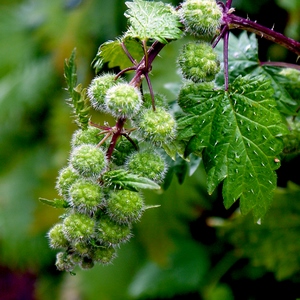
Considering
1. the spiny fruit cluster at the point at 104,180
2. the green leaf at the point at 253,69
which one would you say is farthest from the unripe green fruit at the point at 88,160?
the green leaf at the point at 253,69

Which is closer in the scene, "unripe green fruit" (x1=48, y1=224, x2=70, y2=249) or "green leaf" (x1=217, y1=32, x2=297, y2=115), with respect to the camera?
"unripe green fruit" (x1=48, y1=224, x2=70, y2=249)

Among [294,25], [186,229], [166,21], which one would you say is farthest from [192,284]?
[166,21]

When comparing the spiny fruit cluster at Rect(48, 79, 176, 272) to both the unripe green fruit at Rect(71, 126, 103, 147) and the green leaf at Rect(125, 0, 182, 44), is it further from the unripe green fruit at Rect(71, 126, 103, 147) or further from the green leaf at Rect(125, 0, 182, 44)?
the green leaf at Rect(125, 0, 182, 44)

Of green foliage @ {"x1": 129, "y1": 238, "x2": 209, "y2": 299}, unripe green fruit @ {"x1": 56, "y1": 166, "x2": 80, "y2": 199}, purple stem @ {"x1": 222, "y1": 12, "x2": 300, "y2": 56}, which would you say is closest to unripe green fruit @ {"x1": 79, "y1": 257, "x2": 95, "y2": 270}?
unripe green fruit @ {"x1": 56, "y1": 166, "x2": 80, "y2": 199}

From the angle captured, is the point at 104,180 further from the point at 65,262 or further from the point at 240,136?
the point at 240,136

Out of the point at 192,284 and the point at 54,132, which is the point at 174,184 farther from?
the point at 54,132

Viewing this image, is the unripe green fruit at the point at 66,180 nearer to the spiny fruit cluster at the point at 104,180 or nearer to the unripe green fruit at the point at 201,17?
the spiny fruit cluster at the point at 104,180
